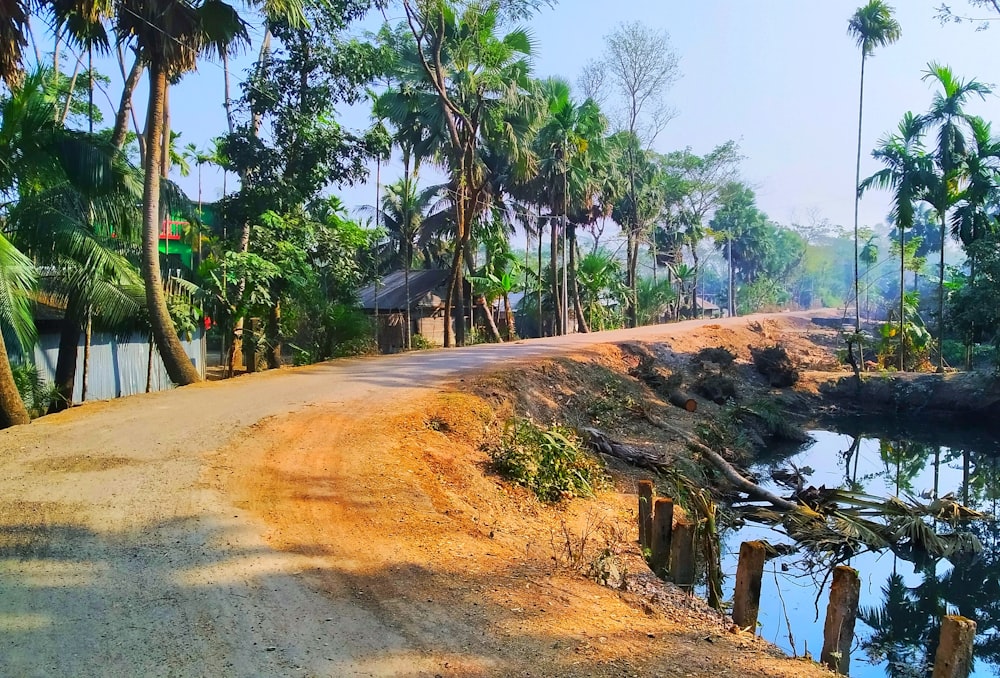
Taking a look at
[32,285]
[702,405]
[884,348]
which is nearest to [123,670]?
[32,285]

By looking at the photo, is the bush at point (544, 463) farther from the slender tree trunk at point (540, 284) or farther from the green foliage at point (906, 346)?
the slender tree trunk at point (540, 284)

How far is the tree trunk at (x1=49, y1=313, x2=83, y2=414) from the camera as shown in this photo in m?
15.3

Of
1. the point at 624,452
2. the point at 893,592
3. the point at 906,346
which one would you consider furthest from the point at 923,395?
the point at 624,452

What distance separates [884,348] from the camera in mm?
30812

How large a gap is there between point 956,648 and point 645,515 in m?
3.82

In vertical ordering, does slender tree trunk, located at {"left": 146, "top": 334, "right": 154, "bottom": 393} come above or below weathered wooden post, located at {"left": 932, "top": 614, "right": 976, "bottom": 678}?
above

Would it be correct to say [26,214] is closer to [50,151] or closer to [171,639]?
[50,151]

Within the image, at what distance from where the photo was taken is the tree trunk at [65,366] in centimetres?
1530

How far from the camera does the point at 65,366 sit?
15.5m

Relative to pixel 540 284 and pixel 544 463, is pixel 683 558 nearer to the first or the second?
pixel 544 463

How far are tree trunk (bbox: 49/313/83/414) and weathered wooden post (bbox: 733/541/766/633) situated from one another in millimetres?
14142

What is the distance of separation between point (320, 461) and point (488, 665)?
4519mm

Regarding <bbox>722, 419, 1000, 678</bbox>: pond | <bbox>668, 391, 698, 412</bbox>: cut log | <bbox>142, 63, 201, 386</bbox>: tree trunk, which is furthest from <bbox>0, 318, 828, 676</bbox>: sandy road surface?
<bbox>668, 391, 698, 412</bbox>: cut log

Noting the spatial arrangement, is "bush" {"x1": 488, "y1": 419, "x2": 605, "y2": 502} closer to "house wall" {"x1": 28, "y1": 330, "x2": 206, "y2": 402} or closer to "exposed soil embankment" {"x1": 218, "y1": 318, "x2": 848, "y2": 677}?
"exposed soil embankment" {"x1": 218, "y1": 318, "x2": 848, "y2": 677}
